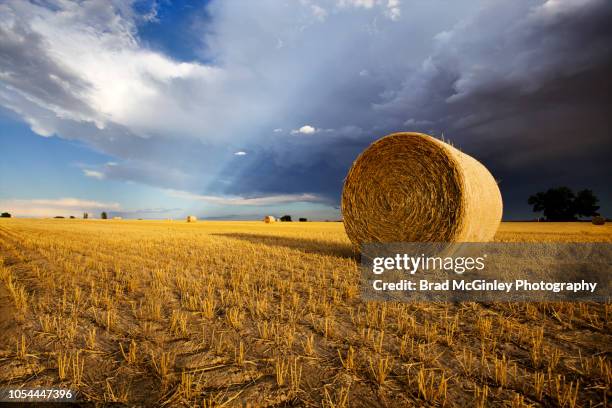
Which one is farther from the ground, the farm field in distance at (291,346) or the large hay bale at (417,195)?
the large hay bale at (417,195)

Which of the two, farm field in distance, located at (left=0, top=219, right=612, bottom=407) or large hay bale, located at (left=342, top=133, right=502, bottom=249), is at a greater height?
large hay bale, located at (left=342, top=133, right=502, bottom=249)

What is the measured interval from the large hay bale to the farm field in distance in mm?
2352

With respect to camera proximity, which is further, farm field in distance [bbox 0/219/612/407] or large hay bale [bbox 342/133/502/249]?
large hay bale [bbox 342/133/502/249]

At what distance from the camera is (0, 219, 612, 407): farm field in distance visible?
2301 mm

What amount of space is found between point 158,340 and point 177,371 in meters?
0.69

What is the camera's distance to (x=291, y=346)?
3.00 m

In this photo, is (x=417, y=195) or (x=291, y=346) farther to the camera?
(x=417, y=195)

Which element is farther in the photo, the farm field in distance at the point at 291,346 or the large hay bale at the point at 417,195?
the large hay bale at the point at 417,195

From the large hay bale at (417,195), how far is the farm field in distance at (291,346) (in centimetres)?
235

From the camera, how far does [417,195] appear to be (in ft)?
22.5

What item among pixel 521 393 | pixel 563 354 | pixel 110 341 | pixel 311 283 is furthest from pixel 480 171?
pixel 110 341

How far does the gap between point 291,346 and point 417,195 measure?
15.7ft

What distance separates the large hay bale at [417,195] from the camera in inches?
253

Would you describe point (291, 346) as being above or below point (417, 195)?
below
